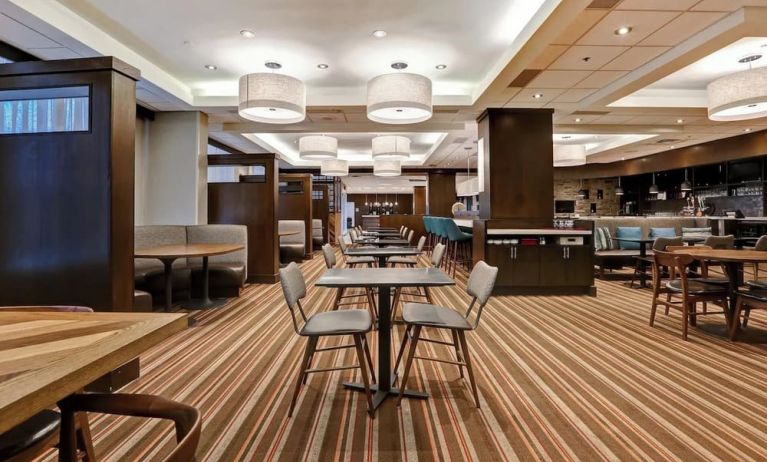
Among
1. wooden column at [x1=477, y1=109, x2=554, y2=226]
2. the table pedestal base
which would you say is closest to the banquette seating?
the table pedestal base

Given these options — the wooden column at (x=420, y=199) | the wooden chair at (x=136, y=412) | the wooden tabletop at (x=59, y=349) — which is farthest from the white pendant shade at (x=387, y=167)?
the wooden chair at (x=136, y=412)

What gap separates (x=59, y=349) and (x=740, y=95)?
6081 millimetres

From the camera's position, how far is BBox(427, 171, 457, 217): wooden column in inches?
567

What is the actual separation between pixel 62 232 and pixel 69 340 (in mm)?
2015

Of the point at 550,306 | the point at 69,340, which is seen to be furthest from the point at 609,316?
the point at 69,340

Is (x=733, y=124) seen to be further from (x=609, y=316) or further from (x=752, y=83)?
(x=609, y=316)

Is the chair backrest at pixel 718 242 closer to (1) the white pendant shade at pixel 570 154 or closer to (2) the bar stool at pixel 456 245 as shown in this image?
(1) the white pendant shade at pixel 570 154

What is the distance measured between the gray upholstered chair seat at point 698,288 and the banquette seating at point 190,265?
221 inches

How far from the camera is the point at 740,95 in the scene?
4.22 meters

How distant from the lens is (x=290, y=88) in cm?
448

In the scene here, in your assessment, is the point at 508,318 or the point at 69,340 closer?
the point at 69,340

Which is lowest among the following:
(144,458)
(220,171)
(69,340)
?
(144,458)

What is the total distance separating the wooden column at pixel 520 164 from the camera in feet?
21.3

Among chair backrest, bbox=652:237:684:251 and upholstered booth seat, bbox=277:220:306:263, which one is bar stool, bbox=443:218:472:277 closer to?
chair backrest, bbox=652:237:684:251
